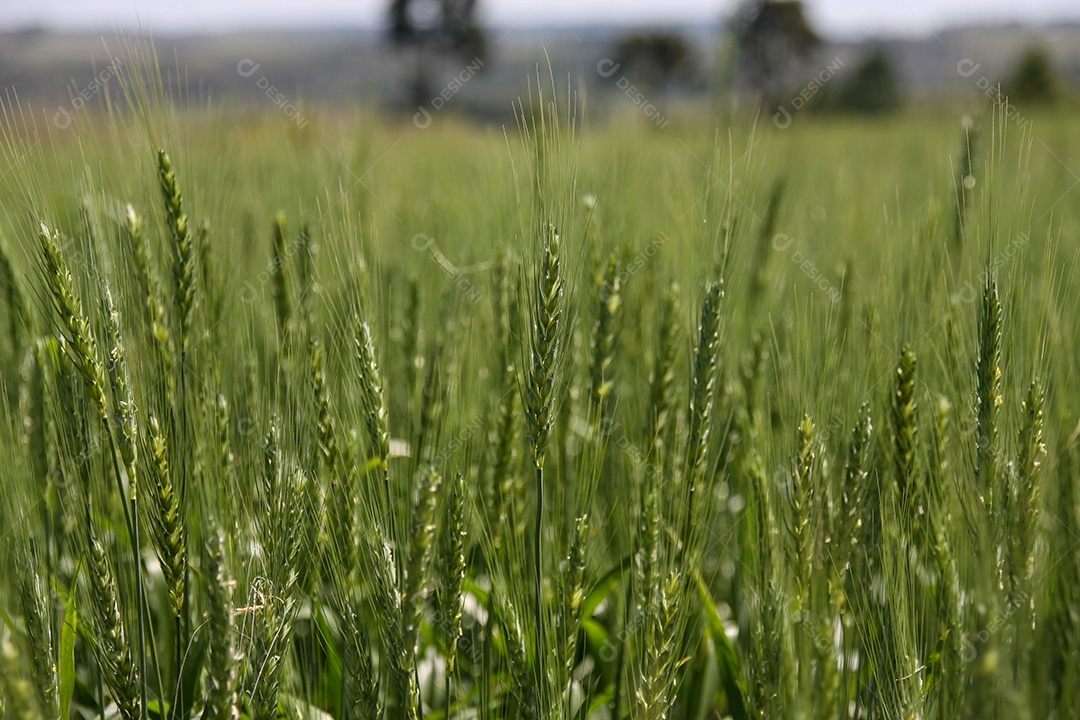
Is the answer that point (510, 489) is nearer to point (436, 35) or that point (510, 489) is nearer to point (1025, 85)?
point (1025, 85)

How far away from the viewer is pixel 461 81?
A: 3.04m

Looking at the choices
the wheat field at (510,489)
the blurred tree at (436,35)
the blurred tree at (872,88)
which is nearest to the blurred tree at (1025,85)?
the wheat field at (510,489)

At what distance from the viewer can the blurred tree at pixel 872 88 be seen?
814 inches

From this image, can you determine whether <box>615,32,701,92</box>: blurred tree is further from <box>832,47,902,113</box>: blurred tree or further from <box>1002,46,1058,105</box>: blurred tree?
<box>1002,46,1058,105</box>: blurred tree

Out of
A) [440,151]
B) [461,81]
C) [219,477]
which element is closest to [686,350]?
[219,477]

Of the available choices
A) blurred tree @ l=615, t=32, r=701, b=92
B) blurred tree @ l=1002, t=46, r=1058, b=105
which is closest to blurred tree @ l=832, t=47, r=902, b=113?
blurred tree @ l=615, t=32, r=701, b=92

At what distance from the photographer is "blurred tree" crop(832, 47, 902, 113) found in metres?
20.7

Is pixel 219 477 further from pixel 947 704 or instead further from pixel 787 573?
pixel 947 704

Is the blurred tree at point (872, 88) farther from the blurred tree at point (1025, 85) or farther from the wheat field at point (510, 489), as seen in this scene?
the wheat field at point (510, 489)

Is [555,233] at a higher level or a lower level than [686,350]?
higher

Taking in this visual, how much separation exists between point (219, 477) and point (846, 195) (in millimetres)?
2866

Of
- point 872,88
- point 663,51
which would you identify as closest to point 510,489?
point 872,88

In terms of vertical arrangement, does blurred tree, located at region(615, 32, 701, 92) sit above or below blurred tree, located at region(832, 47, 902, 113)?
above

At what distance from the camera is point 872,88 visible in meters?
27.5
